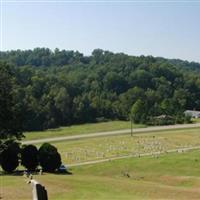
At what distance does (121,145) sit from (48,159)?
97.5ft

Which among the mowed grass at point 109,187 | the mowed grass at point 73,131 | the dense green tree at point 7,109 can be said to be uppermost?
the dense green tree at point 7,109

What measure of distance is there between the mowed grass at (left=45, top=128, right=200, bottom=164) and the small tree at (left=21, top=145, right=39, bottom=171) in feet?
45.6

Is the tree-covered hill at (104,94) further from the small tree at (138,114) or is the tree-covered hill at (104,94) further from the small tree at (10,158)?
the small tree at (10,158)

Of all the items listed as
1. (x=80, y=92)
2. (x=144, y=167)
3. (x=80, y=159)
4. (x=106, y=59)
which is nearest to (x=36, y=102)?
(x=80, y=92)

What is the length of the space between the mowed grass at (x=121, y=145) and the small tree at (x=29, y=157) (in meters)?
13.9

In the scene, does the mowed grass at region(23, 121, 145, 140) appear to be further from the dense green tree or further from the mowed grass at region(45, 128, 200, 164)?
the dense green tree

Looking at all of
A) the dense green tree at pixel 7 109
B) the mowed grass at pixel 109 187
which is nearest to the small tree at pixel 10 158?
the dense green tree at pixel 7 109

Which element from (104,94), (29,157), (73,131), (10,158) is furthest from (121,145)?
(104,94)

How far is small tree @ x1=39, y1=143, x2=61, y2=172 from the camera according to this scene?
3491cm

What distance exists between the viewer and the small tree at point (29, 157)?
35.2 m

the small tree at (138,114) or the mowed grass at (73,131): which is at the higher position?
the small tree at (138,114)

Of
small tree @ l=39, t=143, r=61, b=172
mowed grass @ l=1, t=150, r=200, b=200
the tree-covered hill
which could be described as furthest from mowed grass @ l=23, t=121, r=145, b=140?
mowed grass @ l=1, t=150, r=200, b=200

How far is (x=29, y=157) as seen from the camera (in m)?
35.1

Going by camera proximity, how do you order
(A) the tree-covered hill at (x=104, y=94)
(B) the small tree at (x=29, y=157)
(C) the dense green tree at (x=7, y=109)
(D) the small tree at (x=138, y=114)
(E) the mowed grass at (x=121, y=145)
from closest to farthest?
(B) the small tree at (x=29, y=157), (C) the dense green tree at (x=7, y=109), (E) the mowed grass at (x=121, y=145), (D) the small tree at (x=138, y=114), (A) the tree-covered hill at (x=104, y=94)
